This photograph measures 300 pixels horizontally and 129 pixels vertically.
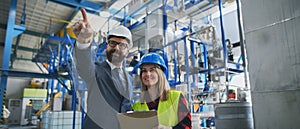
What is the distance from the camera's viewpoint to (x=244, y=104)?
911mm

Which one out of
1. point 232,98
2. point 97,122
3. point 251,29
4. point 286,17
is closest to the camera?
point 286,17

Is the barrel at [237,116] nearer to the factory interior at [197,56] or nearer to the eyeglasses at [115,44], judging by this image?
the factory interior at [197,56]

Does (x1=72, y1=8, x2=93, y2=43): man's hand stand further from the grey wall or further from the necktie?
the grey wall

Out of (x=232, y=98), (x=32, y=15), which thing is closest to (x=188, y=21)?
(x=232, y=98)

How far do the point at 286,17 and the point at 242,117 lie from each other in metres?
0.46

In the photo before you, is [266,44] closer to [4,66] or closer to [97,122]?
[97,122]

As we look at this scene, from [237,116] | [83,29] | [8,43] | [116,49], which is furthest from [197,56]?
[8,43]

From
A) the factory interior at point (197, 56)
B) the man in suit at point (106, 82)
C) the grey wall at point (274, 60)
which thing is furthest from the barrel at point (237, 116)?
the man in suit at point (106, 82)

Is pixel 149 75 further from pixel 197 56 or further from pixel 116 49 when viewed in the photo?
pixel 197 56

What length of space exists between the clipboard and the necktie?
0.29 m

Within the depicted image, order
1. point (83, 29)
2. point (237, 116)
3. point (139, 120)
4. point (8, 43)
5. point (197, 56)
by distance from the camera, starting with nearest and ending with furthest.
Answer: point (139, 120), point (83, 29), point (237, 116), point (197, 56), point (8, 43)

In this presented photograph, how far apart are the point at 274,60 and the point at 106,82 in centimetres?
68

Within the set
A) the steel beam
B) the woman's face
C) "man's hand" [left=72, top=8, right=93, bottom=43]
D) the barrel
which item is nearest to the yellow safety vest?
the woman's face

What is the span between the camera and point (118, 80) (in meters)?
0.96
